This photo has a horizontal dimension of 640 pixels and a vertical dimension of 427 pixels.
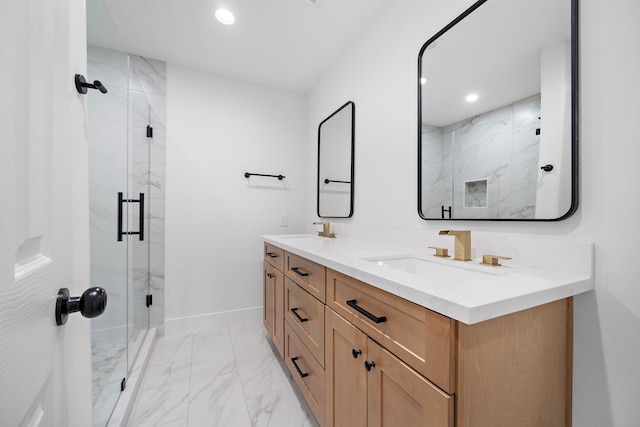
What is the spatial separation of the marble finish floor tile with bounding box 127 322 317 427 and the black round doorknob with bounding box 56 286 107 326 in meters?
1.24

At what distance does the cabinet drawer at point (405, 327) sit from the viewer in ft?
1.96

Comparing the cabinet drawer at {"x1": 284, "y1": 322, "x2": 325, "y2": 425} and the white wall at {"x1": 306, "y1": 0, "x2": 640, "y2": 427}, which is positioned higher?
the white wall at {"x1": 306, "y1": 0, "x2": 640, "y2": 427}

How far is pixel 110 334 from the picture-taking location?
4.15ft

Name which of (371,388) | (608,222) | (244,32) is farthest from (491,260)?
(244,32)

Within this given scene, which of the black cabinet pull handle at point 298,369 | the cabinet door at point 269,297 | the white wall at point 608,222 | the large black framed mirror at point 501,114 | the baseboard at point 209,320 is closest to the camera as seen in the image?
the white wall at point 608,222

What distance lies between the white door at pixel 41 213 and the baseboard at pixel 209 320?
6.10 ft

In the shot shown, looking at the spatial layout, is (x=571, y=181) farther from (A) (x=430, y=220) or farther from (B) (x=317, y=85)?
(B) (x=317, y=85)

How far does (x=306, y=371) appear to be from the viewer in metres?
1.36

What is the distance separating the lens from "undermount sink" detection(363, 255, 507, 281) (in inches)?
35.9

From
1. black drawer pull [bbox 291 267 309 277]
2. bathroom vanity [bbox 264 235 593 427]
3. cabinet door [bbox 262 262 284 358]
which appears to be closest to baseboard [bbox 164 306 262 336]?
cabinet door [bbox 262 262 284 358]

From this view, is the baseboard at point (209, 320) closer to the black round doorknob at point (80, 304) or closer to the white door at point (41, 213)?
the white door at point (41, 213)

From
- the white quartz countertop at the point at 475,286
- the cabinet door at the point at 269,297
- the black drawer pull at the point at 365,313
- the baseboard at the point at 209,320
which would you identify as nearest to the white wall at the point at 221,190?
the baseboard at the point at 209,320

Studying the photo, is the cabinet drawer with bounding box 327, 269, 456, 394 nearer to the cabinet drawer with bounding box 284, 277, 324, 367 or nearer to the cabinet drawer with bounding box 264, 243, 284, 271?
the cabinet drawer with bounding box 284, 277, 324, 367

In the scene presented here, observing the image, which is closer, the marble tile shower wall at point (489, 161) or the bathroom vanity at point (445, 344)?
the bathroom vanity at point (445, 344)
